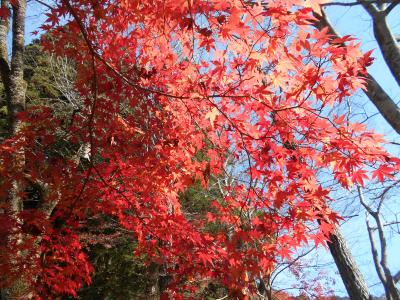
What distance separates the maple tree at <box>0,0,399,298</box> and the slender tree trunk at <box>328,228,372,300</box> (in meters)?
0.69

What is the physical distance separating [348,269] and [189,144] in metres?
2.84

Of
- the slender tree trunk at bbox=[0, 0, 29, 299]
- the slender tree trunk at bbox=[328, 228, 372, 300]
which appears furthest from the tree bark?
the slender tree trunk at bbox=[0, 0, 29, 299]

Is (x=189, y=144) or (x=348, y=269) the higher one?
(x=189, y=144)

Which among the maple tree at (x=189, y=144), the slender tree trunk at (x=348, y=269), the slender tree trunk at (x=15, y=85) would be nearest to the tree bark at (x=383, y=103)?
the maple tree at (x=189, y=144)

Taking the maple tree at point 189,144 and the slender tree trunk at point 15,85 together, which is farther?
the slender tree trunk at point 15,85

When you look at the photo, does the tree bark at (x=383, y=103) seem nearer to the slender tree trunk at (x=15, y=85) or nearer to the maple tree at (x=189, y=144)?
the maple tree at (x=189, y=144)

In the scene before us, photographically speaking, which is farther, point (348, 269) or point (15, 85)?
point (15, 85)

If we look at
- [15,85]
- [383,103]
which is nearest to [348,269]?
[383,103]

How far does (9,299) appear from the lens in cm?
533

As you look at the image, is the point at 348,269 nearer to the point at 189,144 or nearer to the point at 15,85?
the point at 189,144

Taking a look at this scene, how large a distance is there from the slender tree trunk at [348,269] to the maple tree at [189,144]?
69 centimetres

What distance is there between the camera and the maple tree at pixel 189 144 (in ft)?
10.1

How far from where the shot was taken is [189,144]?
199 inches

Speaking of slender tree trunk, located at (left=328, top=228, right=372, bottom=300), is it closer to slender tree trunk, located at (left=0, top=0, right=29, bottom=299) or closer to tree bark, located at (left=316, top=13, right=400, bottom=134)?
tree bark, located at (left=316, top=13, right=400, bottom=134)
